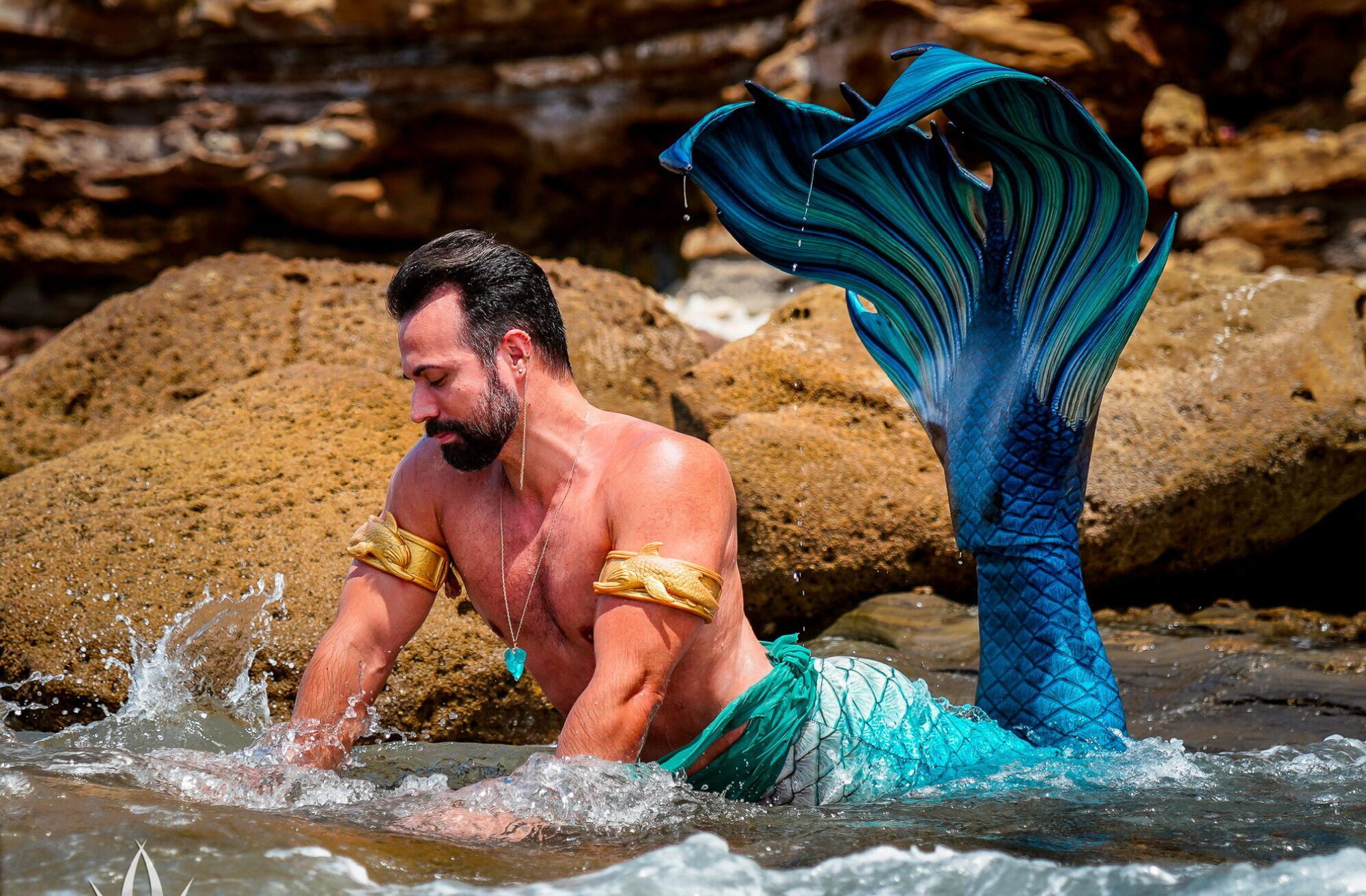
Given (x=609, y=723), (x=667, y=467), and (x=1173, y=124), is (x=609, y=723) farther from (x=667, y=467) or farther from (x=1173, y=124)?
(x=1173, y=124)

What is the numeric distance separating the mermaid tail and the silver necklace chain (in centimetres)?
72

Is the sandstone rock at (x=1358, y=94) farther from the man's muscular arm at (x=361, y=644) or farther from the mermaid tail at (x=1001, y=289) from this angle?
the man's muscular arm at (x=361, y=644)

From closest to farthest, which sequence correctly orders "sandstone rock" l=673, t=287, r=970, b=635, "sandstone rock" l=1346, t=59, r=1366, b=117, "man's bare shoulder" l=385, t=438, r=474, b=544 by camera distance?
"man's bare shoulder" l=385, t=438, r=474, b=544, "sandstone rock" l=673, t=287, r=970, b=635, "sandstone rock" l=1346, t=59, r=1366, b=117

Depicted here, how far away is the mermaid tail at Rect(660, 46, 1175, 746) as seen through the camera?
3123 mm

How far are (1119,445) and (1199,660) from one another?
0.88 m

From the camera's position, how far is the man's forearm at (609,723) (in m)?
2.37

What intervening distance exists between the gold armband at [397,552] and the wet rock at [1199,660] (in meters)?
1.71

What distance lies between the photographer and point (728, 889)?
1.92 metres

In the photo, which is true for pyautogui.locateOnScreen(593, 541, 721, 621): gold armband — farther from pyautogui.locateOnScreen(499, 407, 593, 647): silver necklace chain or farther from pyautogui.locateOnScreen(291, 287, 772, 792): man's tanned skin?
pyautogui.locateOnScreen(499, 407, 593, 647): silver necklace chain

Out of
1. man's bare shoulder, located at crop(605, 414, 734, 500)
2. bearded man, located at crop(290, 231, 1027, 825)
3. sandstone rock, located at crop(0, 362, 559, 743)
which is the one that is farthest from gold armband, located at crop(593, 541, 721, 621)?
sandstone rock, located at crop(0, 362, 559, 743)

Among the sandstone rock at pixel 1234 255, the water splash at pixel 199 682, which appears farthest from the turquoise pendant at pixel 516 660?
the sandstone rock at pixel 1234 255

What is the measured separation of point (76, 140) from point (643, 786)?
1336 centimetres

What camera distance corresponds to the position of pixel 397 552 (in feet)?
9.16

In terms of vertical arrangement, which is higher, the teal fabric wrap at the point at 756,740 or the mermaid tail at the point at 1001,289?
the mermaid tail at the point at 1001,289
